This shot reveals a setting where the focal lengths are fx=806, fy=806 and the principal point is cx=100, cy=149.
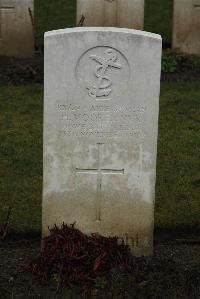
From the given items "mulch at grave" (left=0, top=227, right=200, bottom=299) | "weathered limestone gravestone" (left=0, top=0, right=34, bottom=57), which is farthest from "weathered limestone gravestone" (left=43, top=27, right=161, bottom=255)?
"weathered limestone gravestone" (left=0, top=0, right=34, bottom=57)

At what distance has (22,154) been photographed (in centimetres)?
764

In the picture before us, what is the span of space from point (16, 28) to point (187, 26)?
2242mm

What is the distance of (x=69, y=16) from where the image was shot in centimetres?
1308

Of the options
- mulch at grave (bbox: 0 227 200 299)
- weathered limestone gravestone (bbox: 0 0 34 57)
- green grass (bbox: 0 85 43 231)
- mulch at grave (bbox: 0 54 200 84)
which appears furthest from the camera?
weathered limestone gravestone (bbox: 0 0 34 57)

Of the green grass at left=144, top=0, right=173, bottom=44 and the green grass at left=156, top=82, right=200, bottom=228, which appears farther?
the green grass at left=144, top=0, right=173, bottom=44

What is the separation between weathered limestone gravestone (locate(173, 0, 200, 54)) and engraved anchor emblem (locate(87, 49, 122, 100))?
5579mm

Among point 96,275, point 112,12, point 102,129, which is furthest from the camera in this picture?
point 112,12

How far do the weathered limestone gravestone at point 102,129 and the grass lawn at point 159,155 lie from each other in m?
0.79

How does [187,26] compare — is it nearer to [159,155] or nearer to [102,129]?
[159,155]

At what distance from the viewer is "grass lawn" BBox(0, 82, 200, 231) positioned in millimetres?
6391

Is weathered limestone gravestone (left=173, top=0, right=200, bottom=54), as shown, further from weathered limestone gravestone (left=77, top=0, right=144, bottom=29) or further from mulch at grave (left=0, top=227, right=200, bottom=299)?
mulch at grave (left=0, top=227, right=200, bottom=299)

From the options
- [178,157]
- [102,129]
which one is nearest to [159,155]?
[178,157]

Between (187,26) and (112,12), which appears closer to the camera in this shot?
(112,12)

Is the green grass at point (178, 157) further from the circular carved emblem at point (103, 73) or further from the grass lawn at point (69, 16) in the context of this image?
the grass lawn at point (69, 16)
